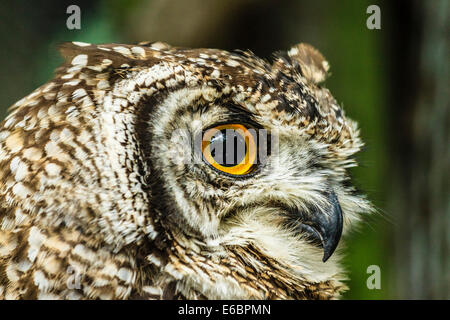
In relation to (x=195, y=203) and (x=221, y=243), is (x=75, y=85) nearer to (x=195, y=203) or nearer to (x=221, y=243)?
(x=195, y=203)

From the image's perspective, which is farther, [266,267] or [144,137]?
[266,267]

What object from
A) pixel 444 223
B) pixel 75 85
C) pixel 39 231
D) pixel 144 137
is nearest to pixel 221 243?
pixel 144 137

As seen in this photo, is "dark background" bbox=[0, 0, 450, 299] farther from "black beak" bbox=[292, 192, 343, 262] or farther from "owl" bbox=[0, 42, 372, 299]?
"owl" bbox=[0, 42, 372, 299]

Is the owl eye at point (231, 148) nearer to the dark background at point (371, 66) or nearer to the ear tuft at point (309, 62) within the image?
the ear tuft at point (309, 62)

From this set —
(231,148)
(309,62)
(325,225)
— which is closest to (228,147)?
(231,148)

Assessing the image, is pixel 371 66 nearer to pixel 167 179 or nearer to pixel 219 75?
pixel 219 75

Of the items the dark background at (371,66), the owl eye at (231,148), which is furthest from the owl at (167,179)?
the dark background at (371,66)
